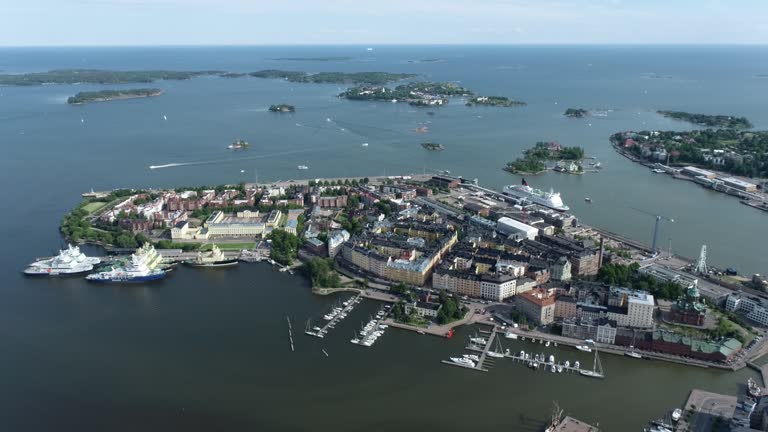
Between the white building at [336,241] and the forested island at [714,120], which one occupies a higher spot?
the forested island at [714,120]

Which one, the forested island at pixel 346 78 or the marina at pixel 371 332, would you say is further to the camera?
the forested island at pixel 346 78

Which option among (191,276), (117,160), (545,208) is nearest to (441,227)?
(545,208)

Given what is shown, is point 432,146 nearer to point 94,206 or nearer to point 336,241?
point 336,241

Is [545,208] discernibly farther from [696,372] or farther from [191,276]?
[191,276]

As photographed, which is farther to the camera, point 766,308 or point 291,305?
point 291,305

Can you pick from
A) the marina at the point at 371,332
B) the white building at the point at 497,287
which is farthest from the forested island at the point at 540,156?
the marina at the point at 371,332

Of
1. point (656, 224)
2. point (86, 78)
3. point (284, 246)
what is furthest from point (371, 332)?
point (86, 78)

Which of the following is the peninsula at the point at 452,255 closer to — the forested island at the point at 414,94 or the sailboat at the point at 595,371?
the sailboat at the point at 595,371
